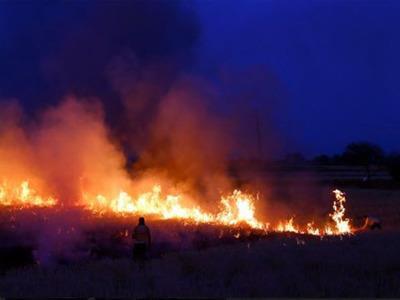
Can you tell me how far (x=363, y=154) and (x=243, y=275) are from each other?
90.1m

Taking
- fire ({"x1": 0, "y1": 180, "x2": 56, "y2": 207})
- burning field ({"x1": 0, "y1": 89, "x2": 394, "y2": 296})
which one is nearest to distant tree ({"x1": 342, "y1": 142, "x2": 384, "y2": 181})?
burning field ({"x1": 0, "y1": 89, "x2": 394, "y2": 296})

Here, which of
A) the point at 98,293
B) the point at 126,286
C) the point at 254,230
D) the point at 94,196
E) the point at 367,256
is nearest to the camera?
the point at 98,293

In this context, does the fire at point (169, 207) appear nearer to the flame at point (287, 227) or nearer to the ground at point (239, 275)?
the flame at point (287, 227)

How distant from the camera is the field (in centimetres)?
1021

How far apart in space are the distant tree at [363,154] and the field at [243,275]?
80.6m

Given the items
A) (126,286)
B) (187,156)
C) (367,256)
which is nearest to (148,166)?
(187,156)

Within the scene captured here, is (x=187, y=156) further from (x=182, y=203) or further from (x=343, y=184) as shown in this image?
(x=343, y=184)

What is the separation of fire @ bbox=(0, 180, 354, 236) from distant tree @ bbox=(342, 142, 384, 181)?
225ft

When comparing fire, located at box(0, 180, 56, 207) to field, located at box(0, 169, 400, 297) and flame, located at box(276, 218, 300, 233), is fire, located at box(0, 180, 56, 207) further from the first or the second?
field, located at box(0, 169, 400, 297)

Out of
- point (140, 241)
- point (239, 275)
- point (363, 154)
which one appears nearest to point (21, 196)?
point (140, 241)

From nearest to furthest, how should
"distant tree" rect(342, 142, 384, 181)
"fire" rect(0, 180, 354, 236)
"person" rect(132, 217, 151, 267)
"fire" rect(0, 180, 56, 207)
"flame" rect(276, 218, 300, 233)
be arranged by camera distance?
"person" rect(132, 217, 151, 267) < "flame" rect(276, 218, 300, 233) < "fire" rect(0, 180, 354, 236) < "fire" rect(0, 180, 56, 207) < "distant tree" rect(342, 142, 384, 181)

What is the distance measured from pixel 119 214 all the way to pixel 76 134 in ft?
30.9

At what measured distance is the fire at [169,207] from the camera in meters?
24.3

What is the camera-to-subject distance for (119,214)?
24344mm
